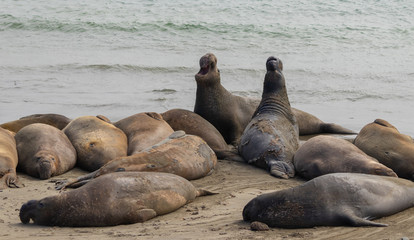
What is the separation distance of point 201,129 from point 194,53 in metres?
9.51

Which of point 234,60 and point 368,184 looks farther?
point 234,60

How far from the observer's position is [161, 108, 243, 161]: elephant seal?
8.55m

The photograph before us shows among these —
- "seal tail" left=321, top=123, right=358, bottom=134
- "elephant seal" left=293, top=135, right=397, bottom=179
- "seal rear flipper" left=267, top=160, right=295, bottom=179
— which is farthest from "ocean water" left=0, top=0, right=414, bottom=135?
"seal rear flipper" left=267, top=160, right=295, bottom=179

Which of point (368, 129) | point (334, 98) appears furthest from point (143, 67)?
point (368, 129)

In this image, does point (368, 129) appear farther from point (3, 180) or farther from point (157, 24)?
point (157, 24)

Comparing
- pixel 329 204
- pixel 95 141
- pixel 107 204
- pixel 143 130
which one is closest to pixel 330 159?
pixel 329 204

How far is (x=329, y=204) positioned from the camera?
535 cm

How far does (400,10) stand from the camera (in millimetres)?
25531

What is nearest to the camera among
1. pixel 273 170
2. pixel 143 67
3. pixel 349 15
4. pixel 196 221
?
pixel 196 221

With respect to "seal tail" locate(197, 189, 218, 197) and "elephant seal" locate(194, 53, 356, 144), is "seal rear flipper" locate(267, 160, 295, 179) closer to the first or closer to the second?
"seal tail" locate(197, 189, 218, 197)

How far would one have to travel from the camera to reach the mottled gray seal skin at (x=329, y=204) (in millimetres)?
5309

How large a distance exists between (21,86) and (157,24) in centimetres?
846

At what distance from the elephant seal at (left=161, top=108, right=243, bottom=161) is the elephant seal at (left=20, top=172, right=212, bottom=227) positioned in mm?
2671

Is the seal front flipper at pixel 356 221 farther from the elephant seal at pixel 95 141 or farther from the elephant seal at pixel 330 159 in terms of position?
the elephant seal at pixel 95 141
